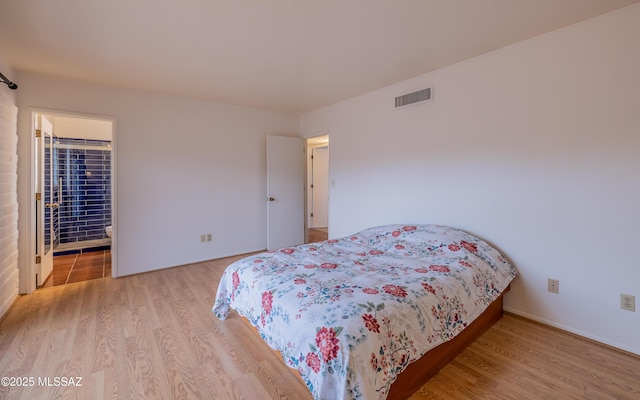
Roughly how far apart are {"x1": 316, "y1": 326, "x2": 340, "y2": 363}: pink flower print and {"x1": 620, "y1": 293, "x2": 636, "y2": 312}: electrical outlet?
224cm

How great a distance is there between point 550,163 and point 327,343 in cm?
234

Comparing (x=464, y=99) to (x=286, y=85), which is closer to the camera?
(x=464, y=99)

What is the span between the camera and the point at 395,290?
5.59 feet

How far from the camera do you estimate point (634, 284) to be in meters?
2.00

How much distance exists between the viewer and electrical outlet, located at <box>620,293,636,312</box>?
6.58 feet

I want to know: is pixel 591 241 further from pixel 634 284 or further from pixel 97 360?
pixel 97 360

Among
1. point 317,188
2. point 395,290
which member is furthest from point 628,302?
point 317,188

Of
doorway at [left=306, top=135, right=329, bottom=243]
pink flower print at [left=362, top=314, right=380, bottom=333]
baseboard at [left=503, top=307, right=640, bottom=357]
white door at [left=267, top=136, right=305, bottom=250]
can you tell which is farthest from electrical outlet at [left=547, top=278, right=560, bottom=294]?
doorway at [left=306, top=135, right=329, bottom=243]

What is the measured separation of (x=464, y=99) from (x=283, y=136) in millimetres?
2905

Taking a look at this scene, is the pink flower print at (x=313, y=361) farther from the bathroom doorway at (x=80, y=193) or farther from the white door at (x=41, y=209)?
the bathroom doorway at (x=80, y=193)

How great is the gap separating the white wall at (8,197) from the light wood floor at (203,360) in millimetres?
262

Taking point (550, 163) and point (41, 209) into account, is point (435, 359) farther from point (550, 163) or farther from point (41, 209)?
point (41, 209)

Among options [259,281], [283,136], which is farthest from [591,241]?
[283,136]

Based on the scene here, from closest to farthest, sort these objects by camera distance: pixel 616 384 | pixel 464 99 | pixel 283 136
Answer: pixel 616 384 < pixel 464 99 < pixel 283 136
